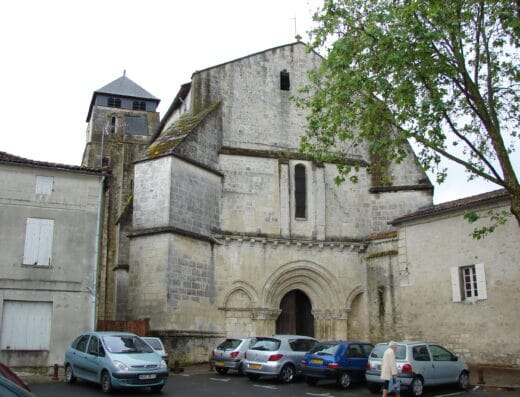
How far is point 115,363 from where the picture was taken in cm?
1191

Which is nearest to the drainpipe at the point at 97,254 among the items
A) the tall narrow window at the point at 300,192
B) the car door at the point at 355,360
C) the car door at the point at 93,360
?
the car door at the point at 93,360

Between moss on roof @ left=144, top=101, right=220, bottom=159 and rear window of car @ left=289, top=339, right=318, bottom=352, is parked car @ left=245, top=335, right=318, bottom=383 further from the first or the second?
moss on roof @ left=144, top=101, right=220, bottom=159

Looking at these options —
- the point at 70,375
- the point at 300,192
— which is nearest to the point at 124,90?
the point at 300,192

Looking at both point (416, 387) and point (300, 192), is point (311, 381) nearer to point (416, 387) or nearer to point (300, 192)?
point (416, 387)

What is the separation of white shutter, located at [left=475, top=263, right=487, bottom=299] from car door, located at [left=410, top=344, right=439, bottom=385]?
5.08 m

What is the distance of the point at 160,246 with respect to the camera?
766 inches

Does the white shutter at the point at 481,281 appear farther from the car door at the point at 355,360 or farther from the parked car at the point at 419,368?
the car door at the point at 355,360

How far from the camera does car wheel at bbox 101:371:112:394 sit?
1195 centimetres

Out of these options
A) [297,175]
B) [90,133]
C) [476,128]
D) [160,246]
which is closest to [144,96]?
[90,133]

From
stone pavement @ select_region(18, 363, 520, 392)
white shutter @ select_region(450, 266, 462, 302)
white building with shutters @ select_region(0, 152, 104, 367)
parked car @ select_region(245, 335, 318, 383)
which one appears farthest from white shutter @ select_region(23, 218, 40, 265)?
white shutter @ select_region(450, 266, 462, 302)

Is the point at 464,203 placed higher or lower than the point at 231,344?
higher

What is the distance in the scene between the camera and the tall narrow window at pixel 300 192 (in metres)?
23.5

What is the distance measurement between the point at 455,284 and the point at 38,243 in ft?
42.8

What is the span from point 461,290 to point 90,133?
33434 millimetres
